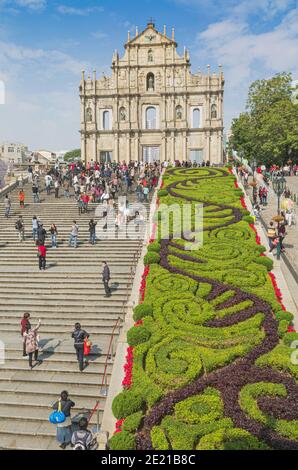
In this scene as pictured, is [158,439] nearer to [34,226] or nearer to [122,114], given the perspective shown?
[34,226]

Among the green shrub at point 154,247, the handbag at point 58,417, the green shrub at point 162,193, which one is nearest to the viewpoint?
the handbag at point 58,417

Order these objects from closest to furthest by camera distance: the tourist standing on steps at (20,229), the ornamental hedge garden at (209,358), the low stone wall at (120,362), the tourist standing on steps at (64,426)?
the ornamental hedge garden at (209,358), the tourist standing on steps at (64,426), the low stone wall at (120,362), the tourist standing on steps at (20,229)

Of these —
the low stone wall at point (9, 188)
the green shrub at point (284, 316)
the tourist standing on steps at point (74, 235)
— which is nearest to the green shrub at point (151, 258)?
the tourist standing on steps at point (74, 235)

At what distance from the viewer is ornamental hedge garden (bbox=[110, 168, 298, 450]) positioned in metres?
9.33

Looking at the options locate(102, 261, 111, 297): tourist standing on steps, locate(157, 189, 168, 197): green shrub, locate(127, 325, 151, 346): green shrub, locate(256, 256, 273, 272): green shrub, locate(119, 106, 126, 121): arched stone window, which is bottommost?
locate(127, 325, 151, 346): green shrub

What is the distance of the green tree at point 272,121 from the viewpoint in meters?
46.5

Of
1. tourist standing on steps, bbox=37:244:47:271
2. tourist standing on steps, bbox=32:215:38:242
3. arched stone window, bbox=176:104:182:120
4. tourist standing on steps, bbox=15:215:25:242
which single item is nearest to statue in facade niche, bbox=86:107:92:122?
arched stone window, bbox=176:104:182:120

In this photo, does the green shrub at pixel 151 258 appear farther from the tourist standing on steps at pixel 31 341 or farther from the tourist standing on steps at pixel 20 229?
the tourist standing on steps at pixel 20 229

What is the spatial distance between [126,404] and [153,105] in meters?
56.0

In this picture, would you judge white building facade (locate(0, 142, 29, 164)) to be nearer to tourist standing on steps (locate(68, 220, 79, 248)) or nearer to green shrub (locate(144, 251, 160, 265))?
tourist standing on steps (locate(68, 220, 79, 248))

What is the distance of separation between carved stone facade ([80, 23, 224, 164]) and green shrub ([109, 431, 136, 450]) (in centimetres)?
5396

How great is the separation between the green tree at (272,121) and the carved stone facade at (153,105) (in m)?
6.16

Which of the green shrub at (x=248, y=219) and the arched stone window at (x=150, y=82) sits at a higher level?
the arched stone window at (x=150, y=82)

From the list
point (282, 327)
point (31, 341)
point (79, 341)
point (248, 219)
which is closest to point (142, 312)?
point (79, 341)
